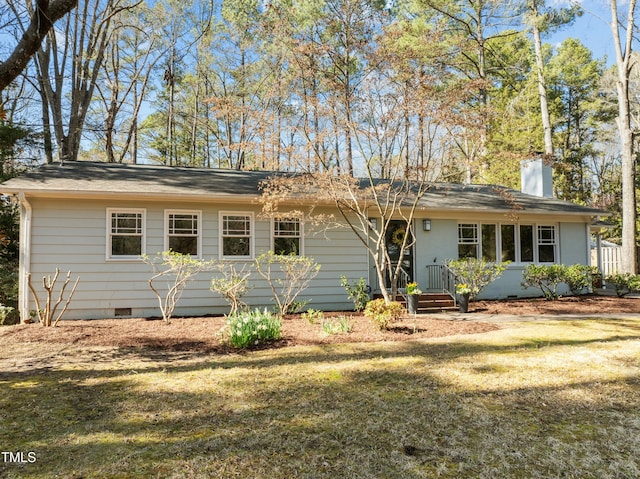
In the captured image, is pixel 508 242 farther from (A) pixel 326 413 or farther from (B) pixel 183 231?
(A) pixel 326 413

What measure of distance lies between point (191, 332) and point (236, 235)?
2.94m

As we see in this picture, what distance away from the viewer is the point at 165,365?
513 centimetres

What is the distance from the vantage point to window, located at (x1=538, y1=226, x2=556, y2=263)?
484 inches

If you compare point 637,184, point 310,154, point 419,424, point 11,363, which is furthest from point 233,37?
point 637,184

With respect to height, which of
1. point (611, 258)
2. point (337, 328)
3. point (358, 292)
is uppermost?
point (611, 258)

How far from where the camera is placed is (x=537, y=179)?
1473 cm

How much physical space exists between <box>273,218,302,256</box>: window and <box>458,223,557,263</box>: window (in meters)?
4.78

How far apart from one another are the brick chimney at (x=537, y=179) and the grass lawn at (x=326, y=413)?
10.0 meters

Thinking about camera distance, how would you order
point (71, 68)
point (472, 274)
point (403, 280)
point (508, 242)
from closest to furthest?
point (472, 274) → point (403, 280) → point (508, 242) → point (71, 68)

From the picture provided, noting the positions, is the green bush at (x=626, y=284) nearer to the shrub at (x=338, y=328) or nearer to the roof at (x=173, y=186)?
the roof at (x=173, y=186)

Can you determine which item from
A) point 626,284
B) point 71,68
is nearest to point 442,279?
point 626,284

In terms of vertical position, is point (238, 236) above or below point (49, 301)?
above

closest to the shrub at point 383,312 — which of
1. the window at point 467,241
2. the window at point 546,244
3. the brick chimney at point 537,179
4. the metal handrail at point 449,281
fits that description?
the metal handrail at point 449,281

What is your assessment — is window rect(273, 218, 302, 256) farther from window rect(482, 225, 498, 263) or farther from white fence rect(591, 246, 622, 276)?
white fence rect(591, 246, 622, 276)
